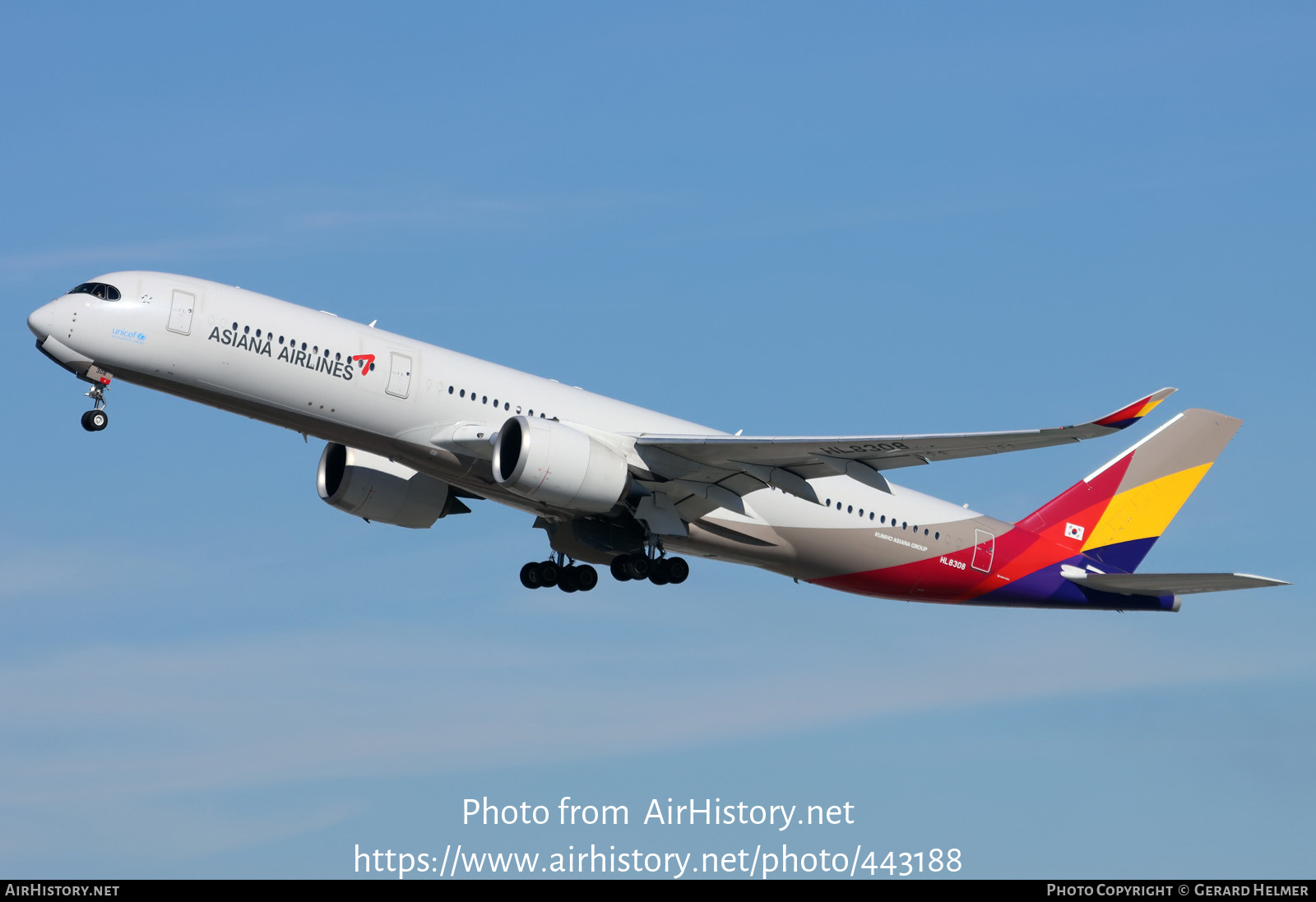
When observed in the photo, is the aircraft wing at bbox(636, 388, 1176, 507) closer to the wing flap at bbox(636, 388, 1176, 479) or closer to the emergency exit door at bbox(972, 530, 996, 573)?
→ the wing flap at bbox(636, 388, 1176, 479)

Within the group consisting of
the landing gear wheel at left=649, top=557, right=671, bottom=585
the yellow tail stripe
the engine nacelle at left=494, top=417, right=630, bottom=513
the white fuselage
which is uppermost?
the yellow tail stripe

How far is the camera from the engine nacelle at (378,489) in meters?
38.5

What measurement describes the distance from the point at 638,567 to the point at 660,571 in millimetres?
540

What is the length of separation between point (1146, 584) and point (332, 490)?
2022cm

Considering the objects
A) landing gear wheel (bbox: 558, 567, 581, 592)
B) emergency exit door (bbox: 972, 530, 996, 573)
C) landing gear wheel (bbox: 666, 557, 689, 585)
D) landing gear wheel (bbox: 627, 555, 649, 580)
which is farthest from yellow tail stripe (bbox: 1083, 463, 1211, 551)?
landing gear wheel (bbox: 558, 567, 581, 592)

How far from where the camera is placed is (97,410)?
108 feet

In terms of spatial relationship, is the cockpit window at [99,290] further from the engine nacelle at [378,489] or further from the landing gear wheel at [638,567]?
the landing gear wheel at [638,567]

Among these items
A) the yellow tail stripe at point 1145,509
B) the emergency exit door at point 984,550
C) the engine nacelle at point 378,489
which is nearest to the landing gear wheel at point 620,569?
the engine nacelle at point 378,489

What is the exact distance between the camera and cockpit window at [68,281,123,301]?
32188 millimetres

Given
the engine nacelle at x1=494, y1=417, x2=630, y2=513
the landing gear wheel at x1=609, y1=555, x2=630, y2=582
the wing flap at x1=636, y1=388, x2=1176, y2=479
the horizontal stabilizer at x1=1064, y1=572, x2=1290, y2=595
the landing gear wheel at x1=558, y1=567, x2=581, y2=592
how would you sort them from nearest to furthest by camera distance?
the wing flap at x1=636, y1=388, x2=1176, y2=479 < the engine nacelle at x1=494, y1=417, x2=630, y2=513 < the horizontal stabilizer at x1=1064, y1=572, x2=1290, y2=595 < the landing gear wheel at x1=609, y1=555, x2=630, y2=582 < the landing gear wheel at x1=558, y1=567, x2=581, y2=592

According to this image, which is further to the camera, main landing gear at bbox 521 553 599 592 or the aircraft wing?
main landing gear at bbox 521 553 599 592

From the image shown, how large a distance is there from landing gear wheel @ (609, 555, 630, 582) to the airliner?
62 millimetres

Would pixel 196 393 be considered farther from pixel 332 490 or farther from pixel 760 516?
pixel 760 516

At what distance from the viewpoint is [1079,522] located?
42.0 m
